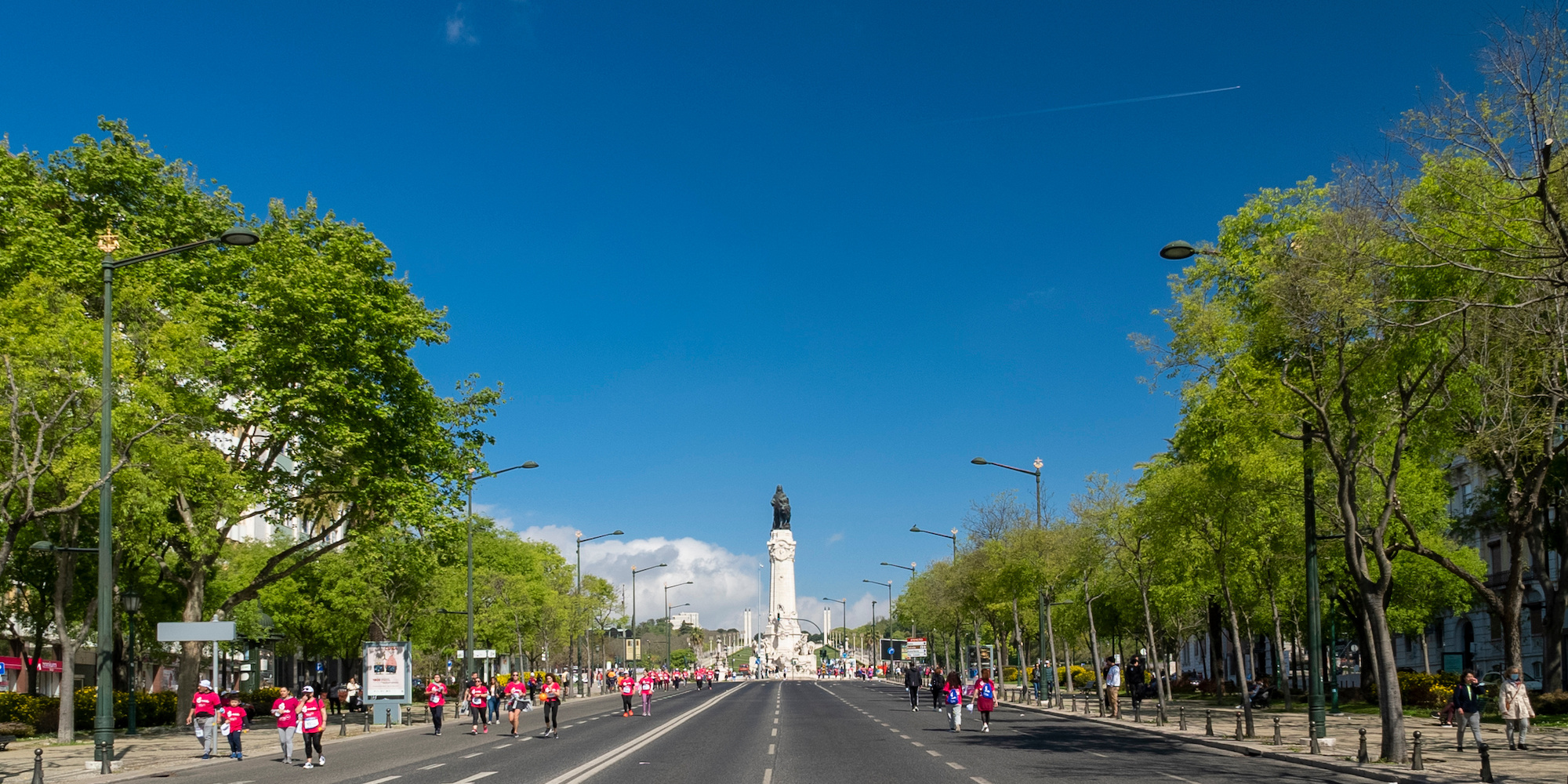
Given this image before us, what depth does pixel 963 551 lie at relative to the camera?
7269 cm

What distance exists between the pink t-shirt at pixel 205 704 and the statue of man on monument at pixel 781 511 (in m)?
118

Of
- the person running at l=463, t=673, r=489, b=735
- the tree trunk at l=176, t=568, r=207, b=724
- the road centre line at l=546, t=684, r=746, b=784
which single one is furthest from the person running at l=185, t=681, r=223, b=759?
the road centre line at l=546, t=684, r=746, b=784

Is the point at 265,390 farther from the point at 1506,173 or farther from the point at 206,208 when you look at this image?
the point at 1506,173

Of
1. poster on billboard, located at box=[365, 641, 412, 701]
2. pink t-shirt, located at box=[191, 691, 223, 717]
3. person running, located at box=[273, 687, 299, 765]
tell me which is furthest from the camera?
poster on billboard, located at box=[365, 641, 412, 701]

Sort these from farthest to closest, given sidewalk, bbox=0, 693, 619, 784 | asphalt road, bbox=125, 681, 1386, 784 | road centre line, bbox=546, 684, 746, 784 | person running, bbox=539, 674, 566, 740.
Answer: person running, bbox=539, 674, 566, 740
sidewalk, bbox=0, 693, 619, 784
asphalt road, bbox=125, 681, 1386, 784
road centre line, bbox=546, 684, 746, 784

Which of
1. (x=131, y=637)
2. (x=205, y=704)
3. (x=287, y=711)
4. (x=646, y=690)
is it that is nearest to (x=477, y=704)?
(x=646, y=690)

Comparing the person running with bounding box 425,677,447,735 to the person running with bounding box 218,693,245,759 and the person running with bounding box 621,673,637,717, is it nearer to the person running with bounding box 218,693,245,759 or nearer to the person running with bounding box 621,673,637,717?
the person running with bounding box 218,693,245,759

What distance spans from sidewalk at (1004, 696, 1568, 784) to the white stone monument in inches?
4041

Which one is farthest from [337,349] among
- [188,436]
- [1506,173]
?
[1506,173]

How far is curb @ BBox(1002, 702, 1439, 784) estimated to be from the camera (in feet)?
61.8

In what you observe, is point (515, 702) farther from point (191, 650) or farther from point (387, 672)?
point (191, 650)

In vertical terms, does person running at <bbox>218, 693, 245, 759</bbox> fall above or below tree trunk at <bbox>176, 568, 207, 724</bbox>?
below

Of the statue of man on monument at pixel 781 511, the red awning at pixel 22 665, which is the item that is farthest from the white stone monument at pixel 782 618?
the red awning at pixel 22 665

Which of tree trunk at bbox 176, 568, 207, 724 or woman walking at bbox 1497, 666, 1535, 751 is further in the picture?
tree trunk at bbox 176, 568, 207, 724
